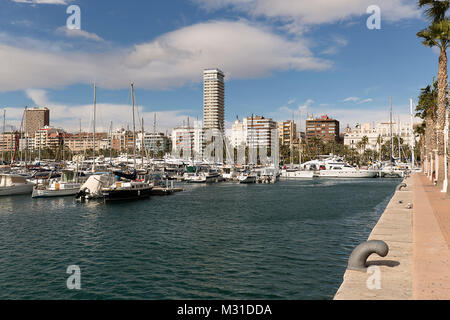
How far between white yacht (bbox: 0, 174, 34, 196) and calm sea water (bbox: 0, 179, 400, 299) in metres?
20.2

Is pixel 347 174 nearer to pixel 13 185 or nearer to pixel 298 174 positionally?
pixel 298 174

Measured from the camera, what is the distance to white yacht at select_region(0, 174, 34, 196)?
5416 centimetres

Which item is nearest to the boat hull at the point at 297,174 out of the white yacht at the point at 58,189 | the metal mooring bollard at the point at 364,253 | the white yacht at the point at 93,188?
the white yacht at the point at 58,189

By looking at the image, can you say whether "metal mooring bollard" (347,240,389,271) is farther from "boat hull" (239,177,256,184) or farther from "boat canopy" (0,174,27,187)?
"boat hull" (239,177,256,184)

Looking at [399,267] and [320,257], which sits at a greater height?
[399,267]

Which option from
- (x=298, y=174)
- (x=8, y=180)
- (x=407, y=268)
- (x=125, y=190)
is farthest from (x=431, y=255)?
(x=298, y=174)

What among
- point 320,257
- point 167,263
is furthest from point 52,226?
point 320,257

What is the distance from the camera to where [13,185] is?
2169 inches

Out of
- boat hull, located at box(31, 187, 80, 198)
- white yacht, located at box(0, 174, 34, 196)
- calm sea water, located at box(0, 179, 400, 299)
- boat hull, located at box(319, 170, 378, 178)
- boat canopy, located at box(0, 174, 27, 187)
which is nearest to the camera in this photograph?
calm sea water, located at box(0, 179, 400, 299)

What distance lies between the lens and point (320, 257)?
1764cm

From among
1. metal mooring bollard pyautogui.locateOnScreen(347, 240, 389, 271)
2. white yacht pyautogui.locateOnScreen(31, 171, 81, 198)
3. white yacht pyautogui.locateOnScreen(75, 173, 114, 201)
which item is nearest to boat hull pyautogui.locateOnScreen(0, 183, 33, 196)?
white yacht pyautogui.locateOnScreen(31, 171, 81, 198)
